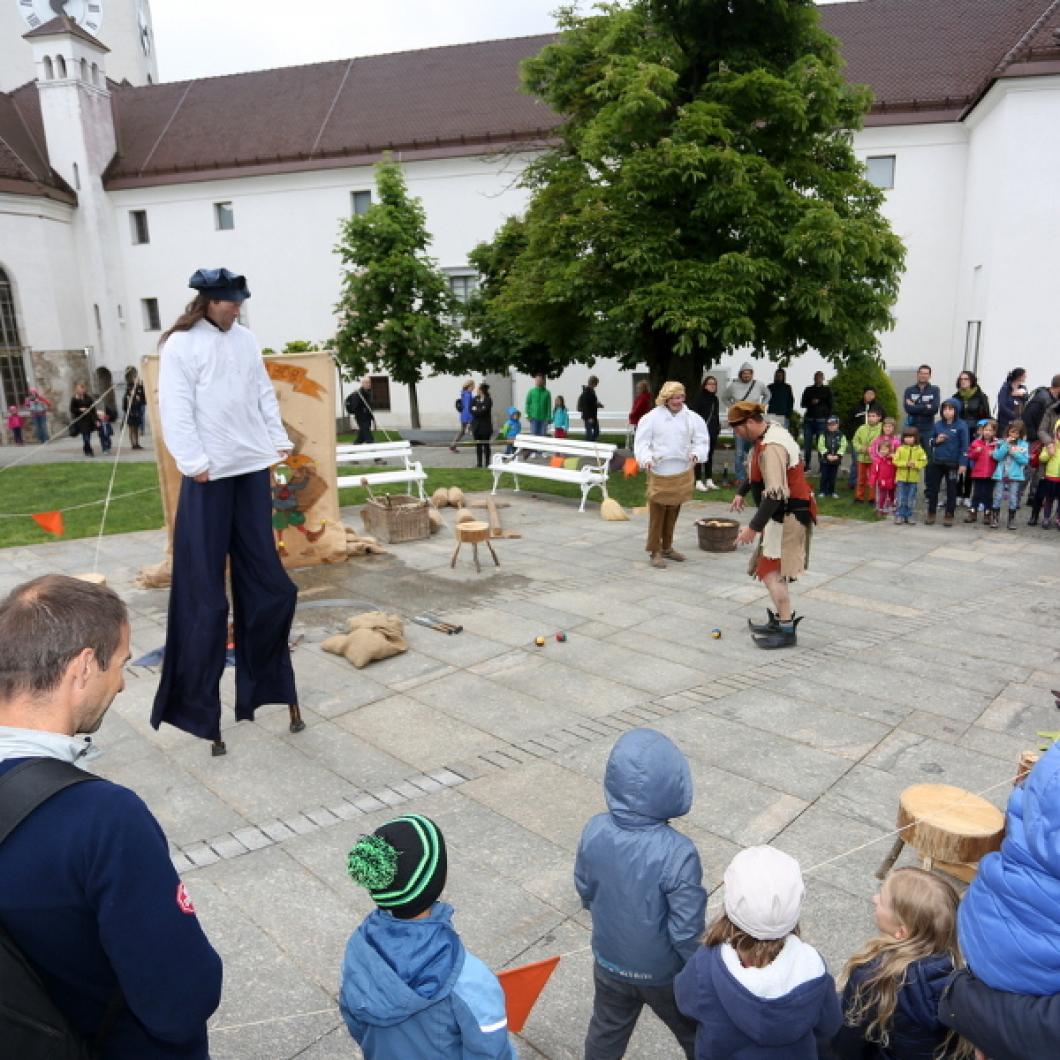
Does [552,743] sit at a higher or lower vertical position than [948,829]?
lower

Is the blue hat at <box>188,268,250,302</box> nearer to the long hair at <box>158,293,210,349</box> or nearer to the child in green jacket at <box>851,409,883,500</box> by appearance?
the long hair at <box>158,293,210,349</box>

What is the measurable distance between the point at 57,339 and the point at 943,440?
99.5 feet

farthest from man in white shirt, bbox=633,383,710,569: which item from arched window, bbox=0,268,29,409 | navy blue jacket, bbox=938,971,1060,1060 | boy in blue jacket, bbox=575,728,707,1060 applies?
arched window, bbox=0,268,29,409

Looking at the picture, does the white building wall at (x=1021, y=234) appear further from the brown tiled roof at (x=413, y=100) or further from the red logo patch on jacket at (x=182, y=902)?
the red logo patch on jacket at (x=182, y=902)

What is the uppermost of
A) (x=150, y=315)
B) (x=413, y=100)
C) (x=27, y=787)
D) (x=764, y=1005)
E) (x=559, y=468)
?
(x=413, y=100)

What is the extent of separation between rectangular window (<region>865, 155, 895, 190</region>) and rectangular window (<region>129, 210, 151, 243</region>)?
2546 centimetres

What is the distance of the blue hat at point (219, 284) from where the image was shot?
4539 mm

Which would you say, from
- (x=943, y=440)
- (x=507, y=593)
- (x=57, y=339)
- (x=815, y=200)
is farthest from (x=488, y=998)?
(x=57, y=339)

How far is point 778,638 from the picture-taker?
22.0ft

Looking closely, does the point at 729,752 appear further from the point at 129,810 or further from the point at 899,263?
the point at 899,263

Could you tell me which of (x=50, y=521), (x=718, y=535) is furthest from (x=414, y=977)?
(x=50, y=521)

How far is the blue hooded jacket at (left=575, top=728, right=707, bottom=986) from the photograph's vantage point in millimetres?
2539

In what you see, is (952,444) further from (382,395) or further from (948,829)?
(382,395)

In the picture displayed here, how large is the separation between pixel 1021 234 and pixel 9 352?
31.0 meters
